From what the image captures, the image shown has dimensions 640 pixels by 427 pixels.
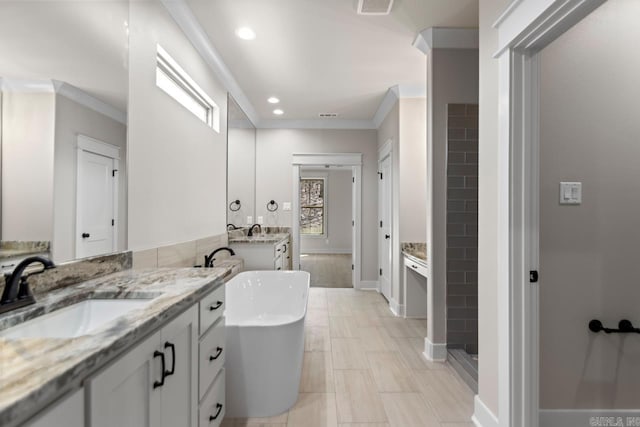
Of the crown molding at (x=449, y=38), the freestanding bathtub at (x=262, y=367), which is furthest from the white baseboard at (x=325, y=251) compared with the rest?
the freestanding bathtub at (x=262, y=367)

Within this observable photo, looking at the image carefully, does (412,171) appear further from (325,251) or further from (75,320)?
(325,251)

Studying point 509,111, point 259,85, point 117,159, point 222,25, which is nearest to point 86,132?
point 117,159

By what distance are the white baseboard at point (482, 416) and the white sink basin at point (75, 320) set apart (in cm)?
178

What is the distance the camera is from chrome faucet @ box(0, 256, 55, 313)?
3.09 ft

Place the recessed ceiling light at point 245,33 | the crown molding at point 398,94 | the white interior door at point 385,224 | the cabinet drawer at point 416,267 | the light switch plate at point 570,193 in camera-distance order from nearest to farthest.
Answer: the light switch plate at point 570,193 < the recessed ceiling light at point 245,33 < the cabinet drawer at point 416,267 < the crown molding at point 398,94 < the white interior door at point 385,224

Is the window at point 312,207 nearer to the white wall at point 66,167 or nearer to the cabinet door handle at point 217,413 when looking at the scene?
the cabinet door handle at point 217,413

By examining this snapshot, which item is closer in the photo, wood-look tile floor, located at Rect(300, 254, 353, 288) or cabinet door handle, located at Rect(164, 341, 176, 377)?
cabinet door handle, located at Rect(164, 341, 176, 377)

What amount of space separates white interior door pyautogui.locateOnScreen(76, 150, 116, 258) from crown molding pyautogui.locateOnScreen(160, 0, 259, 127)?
1.29 m

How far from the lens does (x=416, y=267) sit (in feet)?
10.2

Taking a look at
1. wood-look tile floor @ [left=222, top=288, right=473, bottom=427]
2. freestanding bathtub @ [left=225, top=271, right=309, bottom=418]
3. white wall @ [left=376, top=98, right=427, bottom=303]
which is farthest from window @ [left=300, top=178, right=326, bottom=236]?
freestanding bathtub @ [left=225, top=271, right=309, bottom=418]

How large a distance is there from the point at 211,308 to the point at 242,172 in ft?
10.5

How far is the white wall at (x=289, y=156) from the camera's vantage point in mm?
4832

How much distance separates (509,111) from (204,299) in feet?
5.30

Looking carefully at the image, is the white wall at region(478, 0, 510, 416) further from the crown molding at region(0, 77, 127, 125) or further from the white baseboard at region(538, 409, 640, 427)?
the crown molding at region(0, 77, 127, 125)
